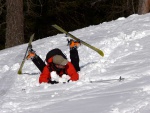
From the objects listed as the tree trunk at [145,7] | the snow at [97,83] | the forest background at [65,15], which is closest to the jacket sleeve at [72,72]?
the snow at [97,83]

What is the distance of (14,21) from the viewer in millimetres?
15391

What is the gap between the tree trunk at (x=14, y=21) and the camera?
1537cm

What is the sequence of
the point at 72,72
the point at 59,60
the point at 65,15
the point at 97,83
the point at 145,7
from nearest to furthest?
1. the point at 97,83
2. the point at 59,60
3. the point at 72,72
4. the point at 145,7
5. the point at 65,15

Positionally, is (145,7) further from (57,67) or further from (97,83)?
(97,83)

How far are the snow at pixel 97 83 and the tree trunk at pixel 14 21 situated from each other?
3.94 metres

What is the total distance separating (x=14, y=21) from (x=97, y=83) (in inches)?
362

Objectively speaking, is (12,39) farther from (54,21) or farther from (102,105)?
(102,105)

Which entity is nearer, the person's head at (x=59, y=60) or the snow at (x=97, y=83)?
the snow at (x=97, y=83)

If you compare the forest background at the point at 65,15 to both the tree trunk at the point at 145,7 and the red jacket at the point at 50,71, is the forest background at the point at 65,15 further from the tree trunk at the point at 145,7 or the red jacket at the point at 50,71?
the red jacket at the point at 50,71

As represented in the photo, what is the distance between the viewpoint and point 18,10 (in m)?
15.4

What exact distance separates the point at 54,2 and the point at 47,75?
44.8ft

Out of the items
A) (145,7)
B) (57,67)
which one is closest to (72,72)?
(57,67)

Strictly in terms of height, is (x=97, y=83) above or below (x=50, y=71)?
below

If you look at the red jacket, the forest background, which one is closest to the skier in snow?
the red jacket
